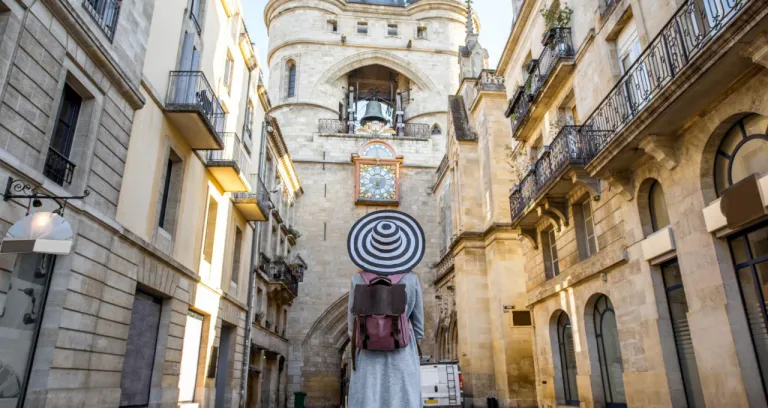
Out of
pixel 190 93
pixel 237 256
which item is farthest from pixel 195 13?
pixel 237 256

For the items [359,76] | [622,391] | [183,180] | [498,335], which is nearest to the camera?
[622,391]

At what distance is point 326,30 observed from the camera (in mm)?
33656

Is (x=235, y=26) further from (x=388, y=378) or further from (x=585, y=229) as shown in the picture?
(x=388, y=378)

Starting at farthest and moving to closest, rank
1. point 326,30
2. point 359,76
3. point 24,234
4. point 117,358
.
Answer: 1. point 359,76
2. point 326,30
3. point 117,358
4. point 24,234

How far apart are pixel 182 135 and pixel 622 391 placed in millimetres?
10467

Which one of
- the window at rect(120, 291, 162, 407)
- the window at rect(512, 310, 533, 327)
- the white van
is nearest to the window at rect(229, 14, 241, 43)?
the window at rect(120, 291, 162, 407)

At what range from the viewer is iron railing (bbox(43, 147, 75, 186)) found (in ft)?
23.7

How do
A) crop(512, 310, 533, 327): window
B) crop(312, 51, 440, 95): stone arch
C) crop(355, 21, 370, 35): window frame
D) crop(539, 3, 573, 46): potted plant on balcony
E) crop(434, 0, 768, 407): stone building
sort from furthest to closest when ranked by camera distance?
crop(355, 21, 370, 35): window frame < crop(312, 51, 440, 95): stone arch < crop(512, 310, 533, 327): window < crop(539, 3, 573, 46): potted plant on balcony < crop(434, 0, 768, 407): stone building

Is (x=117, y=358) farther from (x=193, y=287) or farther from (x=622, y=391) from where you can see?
(x=622, y=391)

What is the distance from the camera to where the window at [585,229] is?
1120cm

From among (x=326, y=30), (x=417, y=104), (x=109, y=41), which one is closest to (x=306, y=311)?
(x=417, y=104)

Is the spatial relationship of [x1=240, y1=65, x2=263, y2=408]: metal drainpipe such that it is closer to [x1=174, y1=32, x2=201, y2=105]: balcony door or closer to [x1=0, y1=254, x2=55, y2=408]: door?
[x1=174, y1=32, x2=201, y2=105]: balcony door

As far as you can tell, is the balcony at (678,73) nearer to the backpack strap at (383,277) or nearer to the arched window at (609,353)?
the arched window at (609,353)

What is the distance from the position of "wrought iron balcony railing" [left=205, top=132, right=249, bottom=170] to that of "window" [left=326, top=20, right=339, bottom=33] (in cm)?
1957
